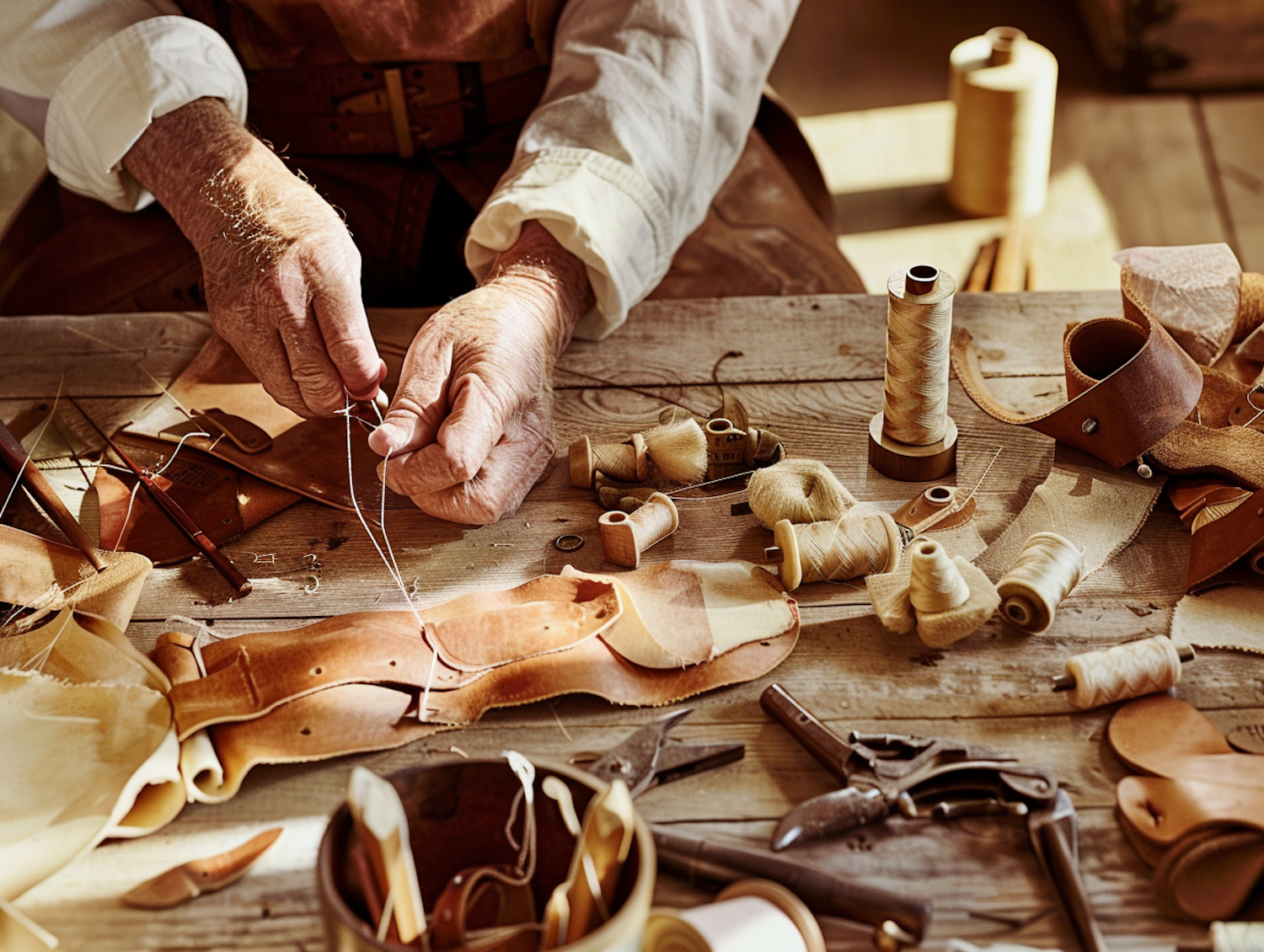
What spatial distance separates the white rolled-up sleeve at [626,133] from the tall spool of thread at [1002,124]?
1533 mm

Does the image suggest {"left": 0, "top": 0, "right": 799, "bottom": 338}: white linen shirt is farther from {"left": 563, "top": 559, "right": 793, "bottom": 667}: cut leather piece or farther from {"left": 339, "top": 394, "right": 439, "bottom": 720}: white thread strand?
{"left": 563, "top": 559, "right": 793, "bottom": 667}: cut leather piece

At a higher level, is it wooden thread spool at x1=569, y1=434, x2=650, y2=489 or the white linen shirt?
the white linen shirt

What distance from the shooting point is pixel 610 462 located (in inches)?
60.2

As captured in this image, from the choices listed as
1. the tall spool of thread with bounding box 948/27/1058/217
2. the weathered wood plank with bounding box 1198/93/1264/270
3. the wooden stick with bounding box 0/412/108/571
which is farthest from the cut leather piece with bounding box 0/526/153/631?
the weathered wood plank with bounding box 1198/93/1264/270

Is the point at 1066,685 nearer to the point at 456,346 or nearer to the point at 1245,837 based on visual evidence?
the point at 1245,837

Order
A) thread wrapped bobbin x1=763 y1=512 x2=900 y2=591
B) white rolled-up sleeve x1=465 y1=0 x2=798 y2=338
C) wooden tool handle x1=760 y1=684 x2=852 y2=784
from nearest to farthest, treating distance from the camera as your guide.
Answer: wooden tool handle x1=760 y1=684 x2=852 y2=784 → thread wrapped bobbin x1=763 y1=512 x2=900 y2=591 → white rolled-up sleeve x1=465 y1=0 x2=798 y2=338

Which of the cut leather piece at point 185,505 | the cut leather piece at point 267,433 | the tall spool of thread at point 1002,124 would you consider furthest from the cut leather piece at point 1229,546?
the tall spool of thread at point 1002,124

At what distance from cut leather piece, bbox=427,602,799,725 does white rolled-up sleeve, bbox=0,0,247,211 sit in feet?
3.64

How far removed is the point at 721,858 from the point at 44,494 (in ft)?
3.38

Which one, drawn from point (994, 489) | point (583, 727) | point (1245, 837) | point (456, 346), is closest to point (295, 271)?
point (456, 346)

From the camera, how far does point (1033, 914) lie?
3.31 ft

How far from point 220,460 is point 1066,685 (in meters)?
1.14

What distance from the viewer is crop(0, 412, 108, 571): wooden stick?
4.67 ft

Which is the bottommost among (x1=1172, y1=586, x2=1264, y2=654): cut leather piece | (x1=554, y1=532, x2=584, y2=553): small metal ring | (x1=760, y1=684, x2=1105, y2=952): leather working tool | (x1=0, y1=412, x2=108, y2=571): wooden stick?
(x1=554, y1=532, x2=584, y2=553): small metal ring
